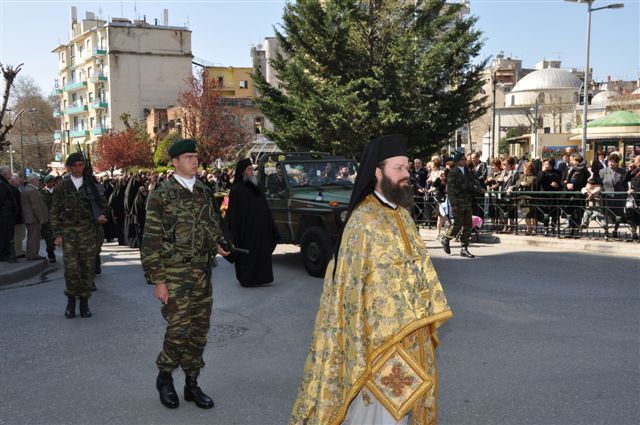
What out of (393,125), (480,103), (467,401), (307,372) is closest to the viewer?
(307,372)

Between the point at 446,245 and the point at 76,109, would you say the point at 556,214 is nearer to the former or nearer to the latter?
the point at 446,245

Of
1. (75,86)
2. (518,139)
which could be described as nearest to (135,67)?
(75,86)

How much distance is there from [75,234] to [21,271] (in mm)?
4409

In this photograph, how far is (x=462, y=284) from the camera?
10008mm

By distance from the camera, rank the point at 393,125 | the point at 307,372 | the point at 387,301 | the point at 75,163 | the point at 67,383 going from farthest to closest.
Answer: the point at 393,125, the point at 75,163, the point at 67,383, the point at 307,372, the point at 387,301

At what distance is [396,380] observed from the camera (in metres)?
3.34

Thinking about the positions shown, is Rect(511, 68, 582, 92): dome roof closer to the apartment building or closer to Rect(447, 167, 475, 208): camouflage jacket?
the apartment building

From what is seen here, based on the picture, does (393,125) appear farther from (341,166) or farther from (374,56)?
(341,166)

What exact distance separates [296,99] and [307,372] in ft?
81.4

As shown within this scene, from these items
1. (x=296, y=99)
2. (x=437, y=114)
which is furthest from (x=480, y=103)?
(x=296, y=99)

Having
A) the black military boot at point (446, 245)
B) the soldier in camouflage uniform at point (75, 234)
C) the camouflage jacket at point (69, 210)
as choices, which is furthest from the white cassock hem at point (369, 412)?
the black military boot at point (446, 245)

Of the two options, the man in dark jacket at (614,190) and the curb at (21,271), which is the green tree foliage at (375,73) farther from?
the curb at (21,271)

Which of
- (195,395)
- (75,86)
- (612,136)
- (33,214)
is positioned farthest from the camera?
(75,86)

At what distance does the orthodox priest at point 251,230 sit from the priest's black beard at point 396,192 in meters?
6.49
